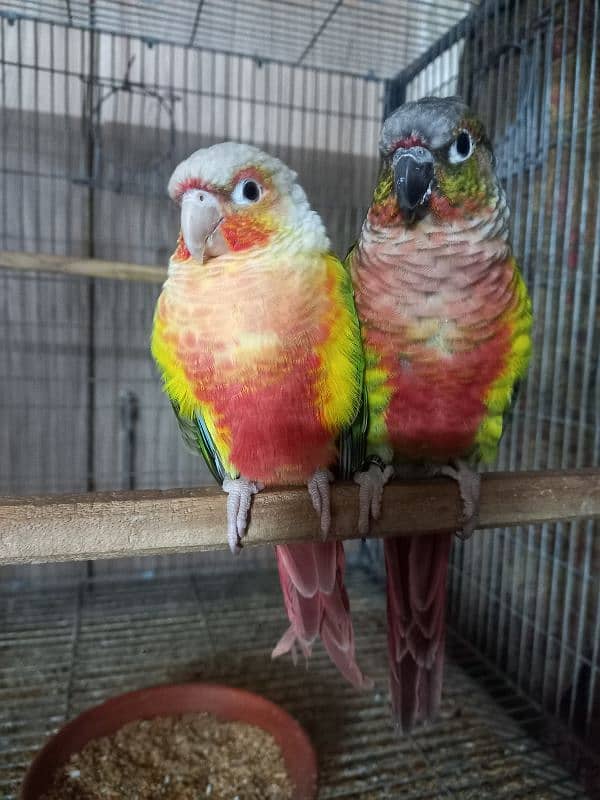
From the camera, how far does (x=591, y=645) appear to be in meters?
1.25

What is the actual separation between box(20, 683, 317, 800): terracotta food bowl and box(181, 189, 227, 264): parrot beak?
91 centimetres

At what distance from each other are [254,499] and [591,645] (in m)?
0.98

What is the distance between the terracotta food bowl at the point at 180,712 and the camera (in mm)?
990

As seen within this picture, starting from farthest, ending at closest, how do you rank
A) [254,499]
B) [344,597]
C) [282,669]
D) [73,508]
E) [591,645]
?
[282,669] → [591,645] → [344,597] → [254,499] → [73,508]

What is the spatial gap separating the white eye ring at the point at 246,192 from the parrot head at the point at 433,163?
0.21 m

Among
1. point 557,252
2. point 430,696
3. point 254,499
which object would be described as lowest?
point 430,696

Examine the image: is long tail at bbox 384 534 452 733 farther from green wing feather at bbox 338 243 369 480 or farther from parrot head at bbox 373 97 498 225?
parrot head at bbox 373 97 498 225

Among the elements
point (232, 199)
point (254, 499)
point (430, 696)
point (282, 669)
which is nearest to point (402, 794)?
point (430, 696)

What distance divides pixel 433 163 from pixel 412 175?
46mm

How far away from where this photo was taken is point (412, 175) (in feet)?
2.69

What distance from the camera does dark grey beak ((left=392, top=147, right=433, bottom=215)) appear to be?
82cm

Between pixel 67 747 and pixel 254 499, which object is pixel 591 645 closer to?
pixel 254 499

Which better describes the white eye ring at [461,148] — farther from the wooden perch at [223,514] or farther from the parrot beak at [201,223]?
the wooden perch at [223,514]

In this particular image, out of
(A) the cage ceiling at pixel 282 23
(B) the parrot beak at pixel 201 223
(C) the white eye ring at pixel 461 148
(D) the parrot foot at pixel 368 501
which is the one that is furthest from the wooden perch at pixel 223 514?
(A) the cage ceiling at pixel 282 23
